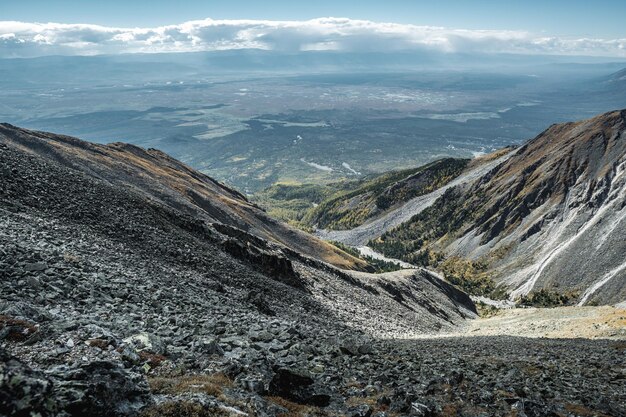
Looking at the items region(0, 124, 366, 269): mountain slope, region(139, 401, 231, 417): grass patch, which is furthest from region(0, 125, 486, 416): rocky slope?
region(0, 124, 366, 269): mountain slope

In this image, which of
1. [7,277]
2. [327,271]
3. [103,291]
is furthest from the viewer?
[327,271]

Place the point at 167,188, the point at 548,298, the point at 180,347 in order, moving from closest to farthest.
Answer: the point at 180,347 → the point at 167,188 → the point at 548,298

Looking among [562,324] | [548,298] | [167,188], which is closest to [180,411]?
[562,324]

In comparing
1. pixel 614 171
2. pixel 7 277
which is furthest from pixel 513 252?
pixel 7 277

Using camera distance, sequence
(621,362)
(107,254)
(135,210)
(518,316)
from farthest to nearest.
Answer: (518,316) < (135,210) < (107,254) < (621,362)

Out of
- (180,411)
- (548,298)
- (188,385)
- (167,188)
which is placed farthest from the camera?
(548,298)

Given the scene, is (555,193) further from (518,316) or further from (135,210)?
(135,210)

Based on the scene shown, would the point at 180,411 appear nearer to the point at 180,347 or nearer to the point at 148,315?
the point at 180,347
